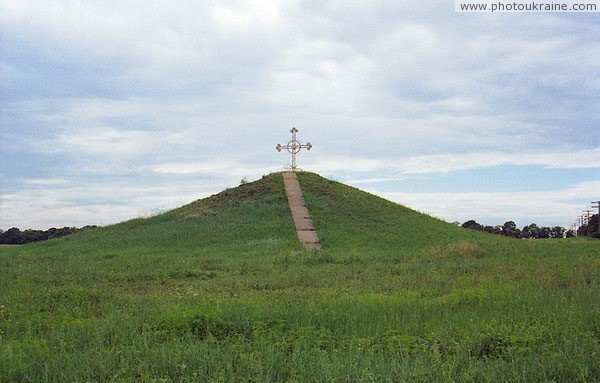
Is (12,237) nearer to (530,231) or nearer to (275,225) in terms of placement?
(275,225)

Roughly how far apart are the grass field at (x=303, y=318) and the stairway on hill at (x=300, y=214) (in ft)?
15.1

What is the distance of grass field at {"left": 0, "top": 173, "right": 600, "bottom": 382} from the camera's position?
15.5ft

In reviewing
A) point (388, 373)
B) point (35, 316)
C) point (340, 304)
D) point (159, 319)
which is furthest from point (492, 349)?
point (35, 316)

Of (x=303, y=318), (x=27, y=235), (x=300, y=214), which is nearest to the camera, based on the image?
(x=303, y=318)

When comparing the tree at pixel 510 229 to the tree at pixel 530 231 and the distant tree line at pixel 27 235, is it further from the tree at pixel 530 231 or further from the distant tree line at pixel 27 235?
the distant tree line at pixel 27 235

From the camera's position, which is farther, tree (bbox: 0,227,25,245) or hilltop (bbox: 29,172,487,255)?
tree (bbox: 0,227,25,245)

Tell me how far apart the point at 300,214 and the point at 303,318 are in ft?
60.2

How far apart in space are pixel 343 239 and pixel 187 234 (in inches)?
253

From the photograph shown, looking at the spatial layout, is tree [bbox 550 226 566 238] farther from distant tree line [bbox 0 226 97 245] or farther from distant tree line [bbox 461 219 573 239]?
distant tree line [bbox 0 226 97 245]

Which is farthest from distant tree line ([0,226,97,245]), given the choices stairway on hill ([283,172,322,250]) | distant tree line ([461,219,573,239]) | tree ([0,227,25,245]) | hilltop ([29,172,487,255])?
distant tree line ([461,219,573,239])

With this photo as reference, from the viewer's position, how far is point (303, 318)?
6.70 metres

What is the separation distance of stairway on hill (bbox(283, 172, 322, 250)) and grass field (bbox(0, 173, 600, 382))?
461 cm

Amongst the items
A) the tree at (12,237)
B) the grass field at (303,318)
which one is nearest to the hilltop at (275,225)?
the grass field at (303,318)

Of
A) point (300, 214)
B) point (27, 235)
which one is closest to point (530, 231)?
point (300, 214)
